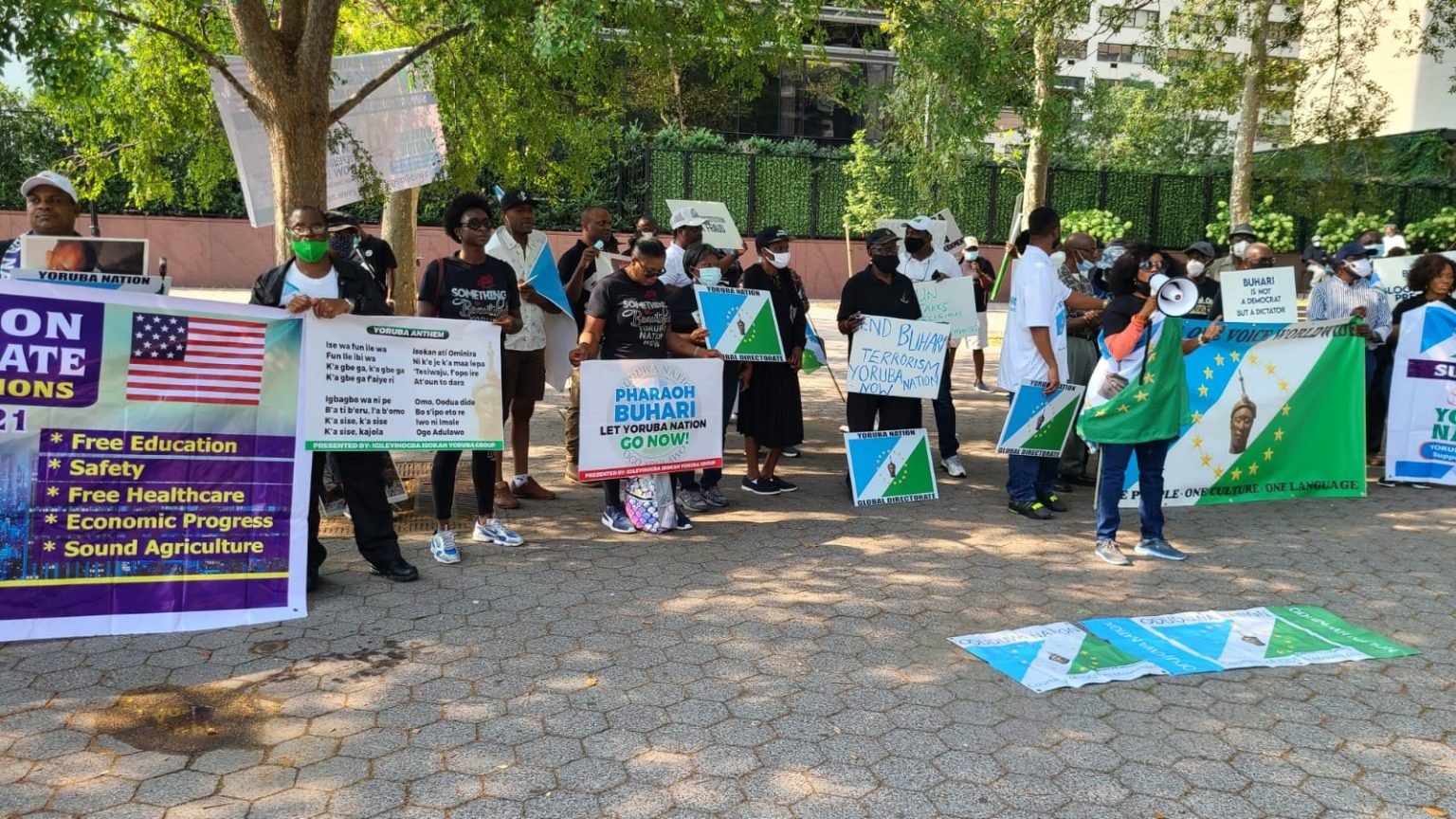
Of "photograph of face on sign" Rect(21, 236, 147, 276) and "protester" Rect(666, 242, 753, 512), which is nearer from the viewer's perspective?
"photograph of face on sign" Rect(21, 236, 147, 276)

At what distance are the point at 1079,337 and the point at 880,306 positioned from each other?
171 centimetres

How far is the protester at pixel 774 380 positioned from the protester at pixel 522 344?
4.95 feet

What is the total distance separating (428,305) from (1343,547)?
576 cm

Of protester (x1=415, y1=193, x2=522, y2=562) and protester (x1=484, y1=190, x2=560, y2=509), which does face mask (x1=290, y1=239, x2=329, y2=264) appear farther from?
protester (x1=484, y1=190, x2=560, y2=509)

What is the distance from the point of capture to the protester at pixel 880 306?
7832mm

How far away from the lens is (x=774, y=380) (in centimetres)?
811

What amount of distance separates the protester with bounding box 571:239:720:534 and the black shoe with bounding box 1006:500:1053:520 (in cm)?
231

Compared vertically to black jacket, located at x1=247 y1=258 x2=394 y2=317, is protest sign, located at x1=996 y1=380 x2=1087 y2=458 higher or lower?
lower

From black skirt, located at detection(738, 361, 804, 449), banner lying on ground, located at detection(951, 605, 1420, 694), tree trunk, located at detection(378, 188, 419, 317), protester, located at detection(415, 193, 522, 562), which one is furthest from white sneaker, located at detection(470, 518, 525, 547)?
tree trunk, located at detection(378, 188, 419, 317)

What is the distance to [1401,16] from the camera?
4425 centimetres

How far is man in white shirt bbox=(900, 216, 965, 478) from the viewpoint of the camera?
8844 mm

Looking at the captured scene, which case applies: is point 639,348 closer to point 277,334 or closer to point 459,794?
point 277,334

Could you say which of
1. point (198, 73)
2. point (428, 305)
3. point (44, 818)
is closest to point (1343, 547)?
point (428, 305)

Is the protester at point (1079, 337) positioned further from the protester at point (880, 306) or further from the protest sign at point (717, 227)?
the protest sign at point (717, 227)
